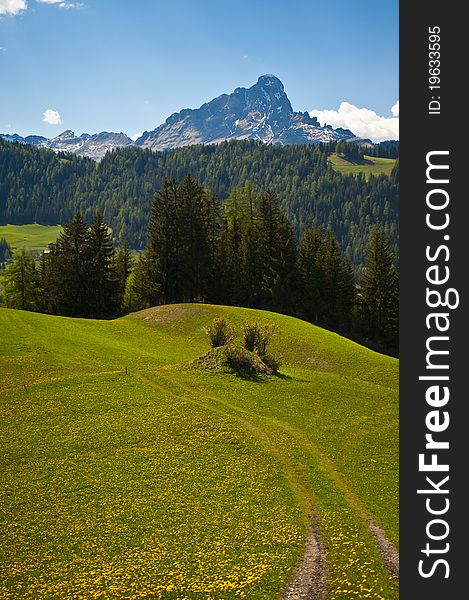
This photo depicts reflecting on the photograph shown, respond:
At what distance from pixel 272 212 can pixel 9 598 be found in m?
84.1

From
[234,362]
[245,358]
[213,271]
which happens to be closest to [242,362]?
[245,358]

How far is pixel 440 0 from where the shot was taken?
13586mm

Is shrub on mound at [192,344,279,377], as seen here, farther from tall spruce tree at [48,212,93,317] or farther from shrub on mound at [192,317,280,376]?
tall spruce tree at [48,212,93,317]

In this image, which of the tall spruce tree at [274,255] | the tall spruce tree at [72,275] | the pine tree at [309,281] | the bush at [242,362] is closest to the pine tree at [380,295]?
the pine tree at [309,281]

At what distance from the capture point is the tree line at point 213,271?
89.1 meters

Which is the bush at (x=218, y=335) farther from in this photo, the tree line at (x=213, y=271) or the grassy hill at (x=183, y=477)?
the tree line at (x=213, y=271)

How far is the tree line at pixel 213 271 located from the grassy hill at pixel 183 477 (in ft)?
142

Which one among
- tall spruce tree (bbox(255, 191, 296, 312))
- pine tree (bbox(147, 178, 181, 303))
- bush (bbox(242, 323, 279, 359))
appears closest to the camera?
bush (bbox(242, 323, 279, 359))

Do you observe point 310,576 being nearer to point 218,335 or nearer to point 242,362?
point 242,362

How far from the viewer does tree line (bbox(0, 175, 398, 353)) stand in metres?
89.1

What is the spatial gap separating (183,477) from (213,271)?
71.1 meters

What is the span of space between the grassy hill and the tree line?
43.2 m

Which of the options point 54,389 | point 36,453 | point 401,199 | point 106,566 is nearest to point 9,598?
point 106,566

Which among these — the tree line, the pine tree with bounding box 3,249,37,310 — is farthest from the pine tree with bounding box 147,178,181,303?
the pine tree with bounding box 3,249,37,310
